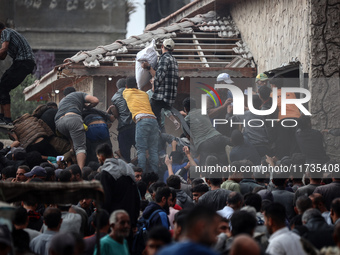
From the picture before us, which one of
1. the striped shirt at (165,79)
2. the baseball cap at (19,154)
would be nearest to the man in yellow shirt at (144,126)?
the striped shirt at (165,79)

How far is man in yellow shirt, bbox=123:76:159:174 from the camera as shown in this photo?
14047 millimetres

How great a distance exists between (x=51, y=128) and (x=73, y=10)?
32.8 metres

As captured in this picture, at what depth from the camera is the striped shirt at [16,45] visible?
15.1m

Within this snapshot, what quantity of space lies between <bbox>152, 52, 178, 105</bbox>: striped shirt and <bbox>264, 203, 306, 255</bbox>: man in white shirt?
275 inches

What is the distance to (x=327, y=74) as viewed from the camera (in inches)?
570

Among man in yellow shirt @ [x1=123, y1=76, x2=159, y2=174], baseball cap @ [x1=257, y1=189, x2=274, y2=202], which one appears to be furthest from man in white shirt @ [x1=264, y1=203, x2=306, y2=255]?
man in yellow shirt @ [x1=123, y1=76, x2=159, y2=174]

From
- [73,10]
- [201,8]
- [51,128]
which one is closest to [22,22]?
[73,10]

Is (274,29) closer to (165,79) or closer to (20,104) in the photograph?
(165,79)

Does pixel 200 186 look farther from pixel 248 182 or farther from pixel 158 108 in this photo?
pixel 158 108

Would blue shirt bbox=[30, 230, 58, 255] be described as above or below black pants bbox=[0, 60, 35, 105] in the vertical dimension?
below

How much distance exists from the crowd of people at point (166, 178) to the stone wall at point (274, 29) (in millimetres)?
849

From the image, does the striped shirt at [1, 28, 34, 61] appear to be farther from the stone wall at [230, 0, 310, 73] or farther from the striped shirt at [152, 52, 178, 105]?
the stone wall at [230, 0, 310, 73]

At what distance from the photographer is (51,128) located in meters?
15.3

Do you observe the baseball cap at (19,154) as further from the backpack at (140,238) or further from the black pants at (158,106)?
the backpack at (140,238)
